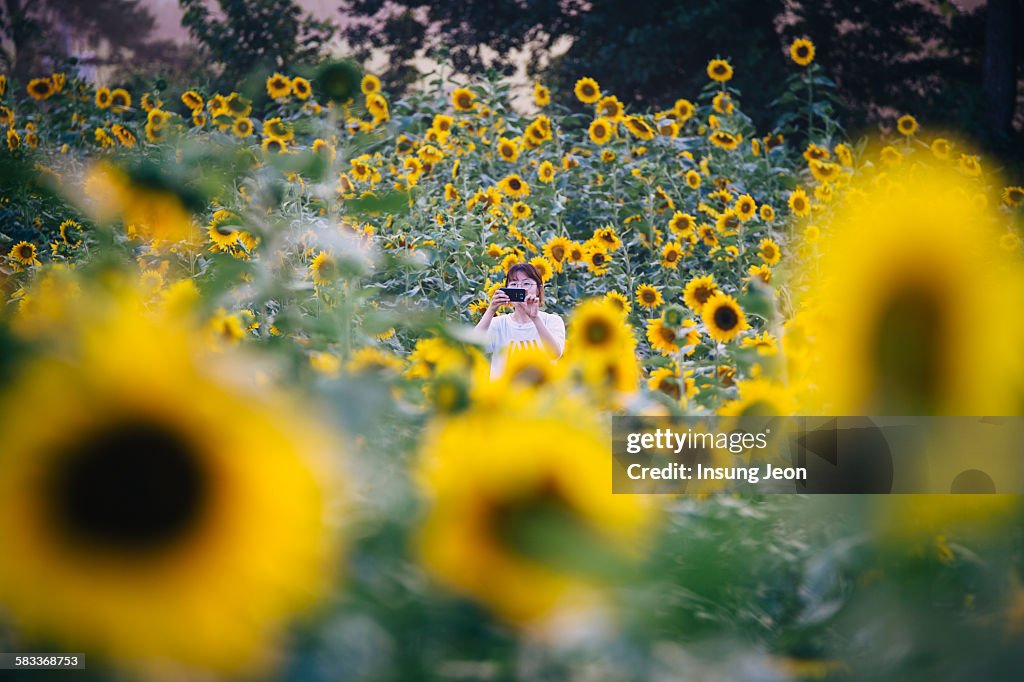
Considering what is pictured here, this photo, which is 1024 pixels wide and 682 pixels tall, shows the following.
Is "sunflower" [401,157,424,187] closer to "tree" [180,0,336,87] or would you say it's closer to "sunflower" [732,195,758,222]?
"sunflower" [732,195,758,222]

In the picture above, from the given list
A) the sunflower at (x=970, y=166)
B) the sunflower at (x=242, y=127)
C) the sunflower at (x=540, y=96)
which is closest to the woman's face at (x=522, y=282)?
the sunflower at (x=242, y=127)

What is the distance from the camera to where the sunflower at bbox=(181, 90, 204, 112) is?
6117 mm

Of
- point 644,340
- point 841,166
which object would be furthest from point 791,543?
point 841,166

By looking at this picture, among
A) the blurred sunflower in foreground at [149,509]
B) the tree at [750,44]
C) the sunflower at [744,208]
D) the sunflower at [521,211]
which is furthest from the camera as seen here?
the tree at [750,44]

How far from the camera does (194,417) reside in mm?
455

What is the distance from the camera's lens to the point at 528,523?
1.55 ft

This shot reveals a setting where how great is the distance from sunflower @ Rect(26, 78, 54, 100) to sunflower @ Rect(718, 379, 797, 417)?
23.7ft

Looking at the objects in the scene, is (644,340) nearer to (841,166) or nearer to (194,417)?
(841,166)

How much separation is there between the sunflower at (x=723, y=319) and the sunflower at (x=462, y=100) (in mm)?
4851

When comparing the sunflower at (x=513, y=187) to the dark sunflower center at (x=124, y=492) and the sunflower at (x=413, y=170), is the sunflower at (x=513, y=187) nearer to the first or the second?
the sunflower at (x=413, y=170)

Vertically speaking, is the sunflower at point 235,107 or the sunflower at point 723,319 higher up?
the sunflower at point 235,107

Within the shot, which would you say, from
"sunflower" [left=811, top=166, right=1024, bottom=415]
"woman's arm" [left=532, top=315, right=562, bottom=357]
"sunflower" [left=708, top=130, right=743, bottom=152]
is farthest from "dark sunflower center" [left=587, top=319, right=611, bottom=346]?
"sunflower" [left=708, top=130, right=743, bottom=152]

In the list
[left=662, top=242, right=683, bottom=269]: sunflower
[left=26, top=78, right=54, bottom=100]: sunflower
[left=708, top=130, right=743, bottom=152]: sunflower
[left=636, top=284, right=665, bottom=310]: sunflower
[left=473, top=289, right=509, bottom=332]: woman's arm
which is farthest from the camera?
[left=26, top=78, right=54, bottom=100]: sunflower

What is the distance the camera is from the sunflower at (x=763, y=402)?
848 mm
